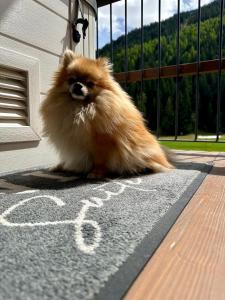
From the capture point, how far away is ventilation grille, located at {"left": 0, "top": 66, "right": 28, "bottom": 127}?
1544mm

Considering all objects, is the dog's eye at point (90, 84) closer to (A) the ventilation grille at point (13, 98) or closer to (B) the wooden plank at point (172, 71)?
(A) the ventilation grille at point (13, 98)

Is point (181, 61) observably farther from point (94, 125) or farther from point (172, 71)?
point (94, 125)

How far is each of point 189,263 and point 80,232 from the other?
271 millimetres

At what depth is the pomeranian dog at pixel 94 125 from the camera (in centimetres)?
147

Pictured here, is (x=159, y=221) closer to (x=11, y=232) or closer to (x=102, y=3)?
(x=11, y=232)

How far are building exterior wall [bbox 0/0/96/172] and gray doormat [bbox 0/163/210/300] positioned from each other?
356 mm

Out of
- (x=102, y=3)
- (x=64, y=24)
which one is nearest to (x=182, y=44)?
(x=102, y=3)

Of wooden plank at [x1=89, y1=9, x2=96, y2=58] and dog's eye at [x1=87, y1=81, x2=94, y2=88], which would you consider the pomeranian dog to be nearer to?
dog's eye at [x1=87, y1=81, x2=94, y2=88]

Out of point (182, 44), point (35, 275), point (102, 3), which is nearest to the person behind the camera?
point (35, 275)

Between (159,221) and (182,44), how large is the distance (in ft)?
8.98

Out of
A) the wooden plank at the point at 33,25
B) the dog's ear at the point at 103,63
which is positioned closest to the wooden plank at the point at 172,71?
the wooden plank at the point at 33,25

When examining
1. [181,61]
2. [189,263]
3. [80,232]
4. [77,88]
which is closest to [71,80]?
[77,88]

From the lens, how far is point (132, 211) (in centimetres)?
91

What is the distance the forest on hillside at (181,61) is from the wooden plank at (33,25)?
1090mm
